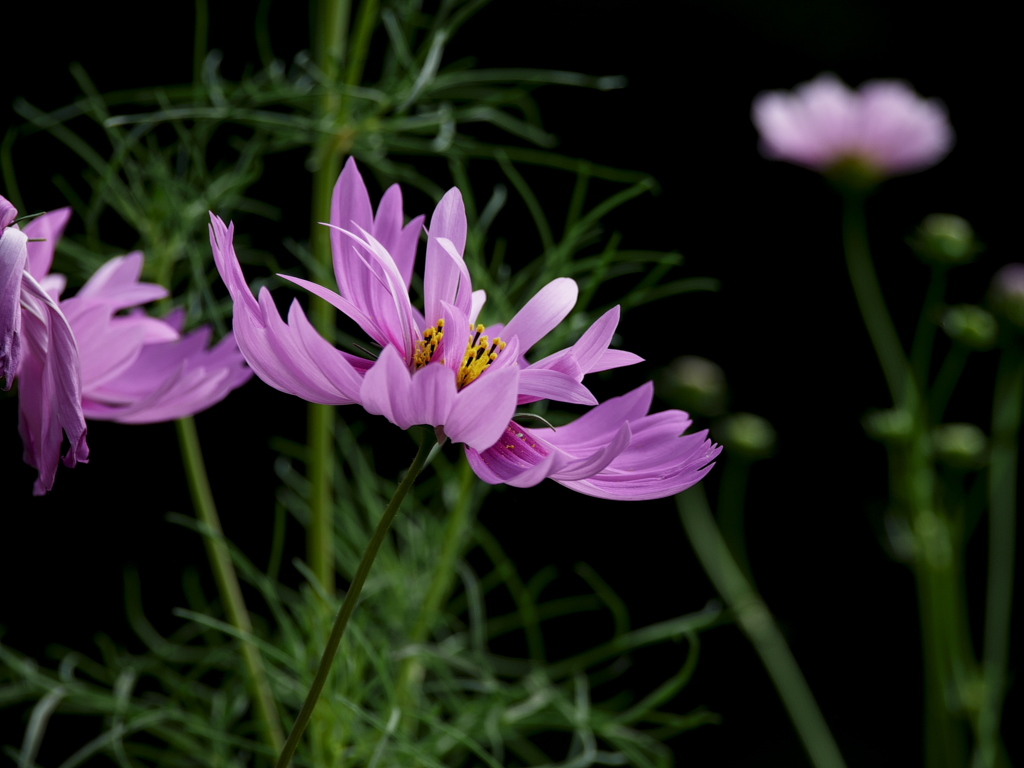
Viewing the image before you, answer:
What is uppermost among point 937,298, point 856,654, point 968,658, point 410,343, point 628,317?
point 410,343

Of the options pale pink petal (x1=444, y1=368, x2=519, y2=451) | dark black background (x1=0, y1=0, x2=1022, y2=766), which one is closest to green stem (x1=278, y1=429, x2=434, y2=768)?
pale pink petal (x1=444, y1=368, x2=519, y2=451)

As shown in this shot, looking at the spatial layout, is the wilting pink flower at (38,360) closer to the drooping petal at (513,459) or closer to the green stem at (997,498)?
the drooping petal at (513,459)

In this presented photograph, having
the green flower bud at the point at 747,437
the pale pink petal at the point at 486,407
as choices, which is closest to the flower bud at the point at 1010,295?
the green flower bud at the point at 747,437

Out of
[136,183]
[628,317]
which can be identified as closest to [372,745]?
[136,183]

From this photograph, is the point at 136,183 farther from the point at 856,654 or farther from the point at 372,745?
the point at 856,654

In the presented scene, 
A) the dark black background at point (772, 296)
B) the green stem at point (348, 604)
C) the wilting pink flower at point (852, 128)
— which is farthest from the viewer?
the dark black background at point (772, 296)

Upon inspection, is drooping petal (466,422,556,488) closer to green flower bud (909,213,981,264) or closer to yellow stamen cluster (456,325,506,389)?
yellow stamen cluster (456,325,506,389)

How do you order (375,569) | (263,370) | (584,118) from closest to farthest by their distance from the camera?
(263,370)
(375,569)
(584,118)
